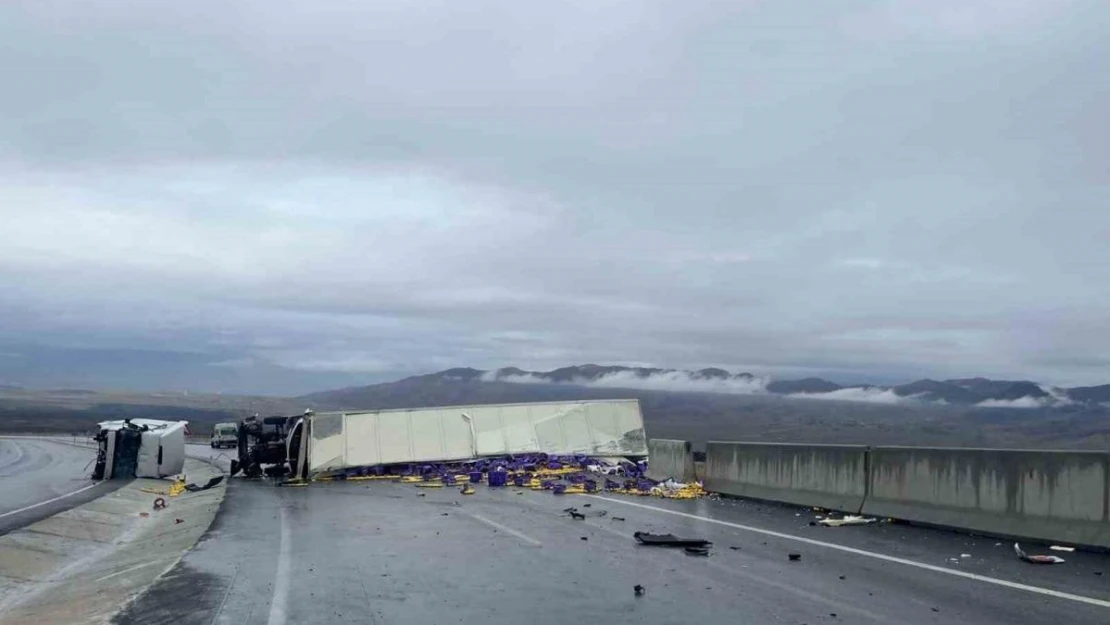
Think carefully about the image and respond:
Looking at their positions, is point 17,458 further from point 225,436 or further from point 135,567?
point 135,567

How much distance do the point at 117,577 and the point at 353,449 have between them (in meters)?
15.5

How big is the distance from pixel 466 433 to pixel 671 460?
25.3 feet

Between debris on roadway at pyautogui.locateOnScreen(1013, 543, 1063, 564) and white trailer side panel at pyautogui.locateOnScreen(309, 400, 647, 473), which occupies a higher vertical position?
white trailer side panel at pyautogui.locateOnScreen(309, 400, 647, 473)

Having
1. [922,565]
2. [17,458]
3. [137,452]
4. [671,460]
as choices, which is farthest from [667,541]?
[17,458]

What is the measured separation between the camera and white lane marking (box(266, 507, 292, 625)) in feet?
27.3

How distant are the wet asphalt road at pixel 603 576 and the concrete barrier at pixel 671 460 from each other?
227 inches

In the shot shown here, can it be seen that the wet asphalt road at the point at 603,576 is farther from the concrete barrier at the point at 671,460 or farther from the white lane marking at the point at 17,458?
the white lane marking at the point at 17,458

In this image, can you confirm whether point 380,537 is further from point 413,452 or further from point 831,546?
point 413,452

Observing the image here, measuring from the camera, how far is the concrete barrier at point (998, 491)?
11.1m

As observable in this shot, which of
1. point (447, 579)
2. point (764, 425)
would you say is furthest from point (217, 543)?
point (764, 425)

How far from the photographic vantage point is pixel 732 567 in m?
10.7

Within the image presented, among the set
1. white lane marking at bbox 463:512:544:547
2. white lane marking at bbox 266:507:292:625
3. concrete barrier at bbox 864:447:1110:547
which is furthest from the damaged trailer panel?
concrete barrier at bbox 864:447:1110:547

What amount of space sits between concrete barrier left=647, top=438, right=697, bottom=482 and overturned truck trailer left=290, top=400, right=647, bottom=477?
204 inches

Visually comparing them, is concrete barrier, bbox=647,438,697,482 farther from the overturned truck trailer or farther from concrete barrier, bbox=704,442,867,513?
the overturned truck trailer
